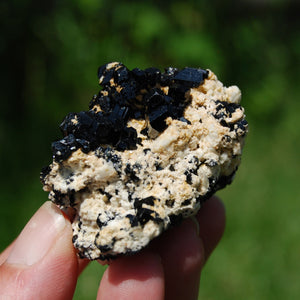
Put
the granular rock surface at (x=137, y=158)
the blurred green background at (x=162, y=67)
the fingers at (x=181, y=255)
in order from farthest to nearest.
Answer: the blurred green background at (x=162, y=67) → the fingers at (x=181, y=255) → the granular rock surface at (x=137, y=158)

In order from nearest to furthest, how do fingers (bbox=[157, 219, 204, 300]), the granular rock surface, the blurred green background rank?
the granular rock surface < fingers (bbox=[157, 219, 204, 300]) < the blurred green background

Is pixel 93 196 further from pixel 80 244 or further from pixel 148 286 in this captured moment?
pixel 148 286

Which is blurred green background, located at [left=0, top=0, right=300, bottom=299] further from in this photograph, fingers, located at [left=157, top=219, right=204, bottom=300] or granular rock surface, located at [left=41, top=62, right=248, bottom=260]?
granular rock surface, located at [left=41, top=62, right=248, bottom=260]

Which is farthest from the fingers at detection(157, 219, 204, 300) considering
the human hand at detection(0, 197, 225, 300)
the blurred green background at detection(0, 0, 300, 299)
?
the blurred green background at detection(0, 0, 300, 299)

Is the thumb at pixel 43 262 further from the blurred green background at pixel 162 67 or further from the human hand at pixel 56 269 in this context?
the blurred green background at pixel 162 67

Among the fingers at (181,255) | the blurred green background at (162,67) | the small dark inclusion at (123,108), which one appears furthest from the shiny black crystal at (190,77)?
the blurred green background at (162,67)
